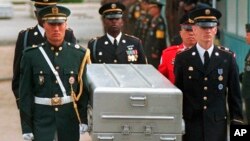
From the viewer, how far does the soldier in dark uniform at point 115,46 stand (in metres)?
8.77

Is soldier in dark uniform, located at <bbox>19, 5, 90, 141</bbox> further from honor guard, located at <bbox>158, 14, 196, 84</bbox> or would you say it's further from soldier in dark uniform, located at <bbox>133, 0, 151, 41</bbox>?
soldier in dark uniform, located at <bbox>133, 0, 151, 41</bbox>

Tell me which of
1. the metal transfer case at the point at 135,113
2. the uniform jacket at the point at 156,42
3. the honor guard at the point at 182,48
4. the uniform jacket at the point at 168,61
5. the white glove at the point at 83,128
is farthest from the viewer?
the uniform jacket at the point at 156,42

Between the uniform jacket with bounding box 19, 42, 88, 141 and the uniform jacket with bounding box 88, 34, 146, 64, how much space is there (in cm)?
186

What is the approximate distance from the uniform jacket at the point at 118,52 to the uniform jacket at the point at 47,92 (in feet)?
6.09

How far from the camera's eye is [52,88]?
680cm

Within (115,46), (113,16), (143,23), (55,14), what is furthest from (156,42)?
(55,14)

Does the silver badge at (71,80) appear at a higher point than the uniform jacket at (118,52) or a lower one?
higher

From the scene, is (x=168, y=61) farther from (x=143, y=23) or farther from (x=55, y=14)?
(x=143, y=23)

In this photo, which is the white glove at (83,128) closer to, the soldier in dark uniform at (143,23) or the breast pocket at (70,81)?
the breast pocket at (70,81)

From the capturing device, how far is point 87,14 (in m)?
37.6

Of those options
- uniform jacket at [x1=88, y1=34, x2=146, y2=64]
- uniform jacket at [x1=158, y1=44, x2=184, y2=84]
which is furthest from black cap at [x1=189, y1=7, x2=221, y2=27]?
uniform jacket at [x1=88, y1=34, x2=146, y2=64]

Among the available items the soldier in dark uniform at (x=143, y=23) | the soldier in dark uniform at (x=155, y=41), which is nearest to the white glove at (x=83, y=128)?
the soldier in dark uniform at (x=155, y=41)

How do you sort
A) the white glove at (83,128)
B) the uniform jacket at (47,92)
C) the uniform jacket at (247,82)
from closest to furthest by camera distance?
the white glove at (83,128), the uniform jacket at (47,92), the uniform jacket at (247,82)

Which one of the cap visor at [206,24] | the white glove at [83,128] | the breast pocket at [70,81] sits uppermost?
the cap visor at [206,24]
